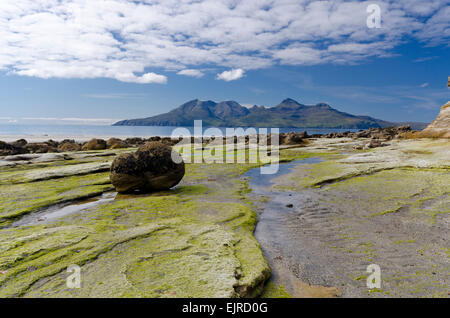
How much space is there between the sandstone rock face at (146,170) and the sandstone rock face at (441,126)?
3850 cm

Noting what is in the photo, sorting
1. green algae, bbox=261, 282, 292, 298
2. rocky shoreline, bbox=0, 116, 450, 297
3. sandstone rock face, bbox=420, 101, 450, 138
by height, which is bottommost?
green algae, bbox=261, 282, 292, 298

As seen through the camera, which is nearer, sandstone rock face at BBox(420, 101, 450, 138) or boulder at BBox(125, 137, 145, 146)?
sandstone rock face at BBox(420, 101, 450, 138)

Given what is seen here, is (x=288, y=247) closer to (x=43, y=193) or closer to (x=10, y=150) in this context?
(x=43, y=193)

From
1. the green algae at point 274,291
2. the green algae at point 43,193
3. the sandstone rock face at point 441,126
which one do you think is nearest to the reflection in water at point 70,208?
the green algae at point 43,193

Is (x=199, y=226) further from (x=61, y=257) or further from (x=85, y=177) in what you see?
(x=85, y=177)

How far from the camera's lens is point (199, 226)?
424 inches

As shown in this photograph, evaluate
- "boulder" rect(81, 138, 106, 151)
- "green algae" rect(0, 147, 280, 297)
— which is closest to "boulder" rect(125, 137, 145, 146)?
"boulder" rect(81, 138, 106, 151)

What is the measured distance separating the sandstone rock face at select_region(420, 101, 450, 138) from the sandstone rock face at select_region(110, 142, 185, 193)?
38497 millimetres

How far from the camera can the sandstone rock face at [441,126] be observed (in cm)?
3714

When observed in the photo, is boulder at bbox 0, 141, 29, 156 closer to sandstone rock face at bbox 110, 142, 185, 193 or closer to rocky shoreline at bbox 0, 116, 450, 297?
rocky shoreline at bbox 0, 116, 450, 297

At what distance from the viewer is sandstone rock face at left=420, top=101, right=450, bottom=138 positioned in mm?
37144

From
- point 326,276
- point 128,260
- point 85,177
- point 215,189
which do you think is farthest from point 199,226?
point 85,177

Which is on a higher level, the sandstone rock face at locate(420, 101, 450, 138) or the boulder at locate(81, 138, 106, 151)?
the sandstone rock face at locate(420, 101, 450, 138)

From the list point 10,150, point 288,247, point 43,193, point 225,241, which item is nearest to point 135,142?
point 10,150
